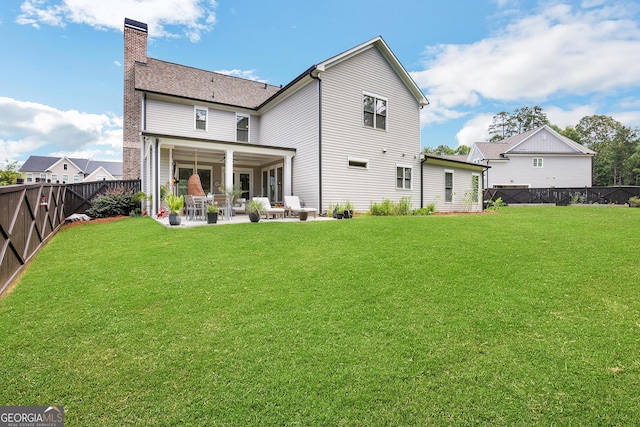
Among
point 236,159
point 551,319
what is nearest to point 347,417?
point 551,319

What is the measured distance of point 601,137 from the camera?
5097cm

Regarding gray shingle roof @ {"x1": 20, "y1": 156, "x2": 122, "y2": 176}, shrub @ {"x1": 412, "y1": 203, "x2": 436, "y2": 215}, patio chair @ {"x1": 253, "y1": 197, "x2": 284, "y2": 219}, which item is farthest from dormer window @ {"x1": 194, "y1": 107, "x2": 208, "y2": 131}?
gray shingle roof @ {"x1": 20, "y1": 156, "x2": 122, "y2": 176}

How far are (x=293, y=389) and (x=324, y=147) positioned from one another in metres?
11.1

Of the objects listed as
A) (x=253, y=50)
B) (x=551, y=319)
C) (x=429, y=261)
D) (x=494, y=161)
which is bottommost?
(x=551, y=319)

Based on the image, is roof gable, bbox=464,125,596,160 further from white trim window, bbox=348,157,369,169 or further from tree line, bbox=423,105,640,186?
white trim window, bbox=348,157,369,169

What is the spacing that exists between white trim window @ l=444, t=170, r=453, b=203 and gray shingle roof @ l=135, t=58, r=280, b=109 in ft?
39.8

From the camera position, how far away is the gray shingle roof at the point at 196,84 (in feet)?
53.2

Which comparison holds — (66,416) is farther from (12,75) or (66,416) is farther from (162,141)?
(12,75)

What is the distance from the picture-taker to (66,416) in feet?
6.94

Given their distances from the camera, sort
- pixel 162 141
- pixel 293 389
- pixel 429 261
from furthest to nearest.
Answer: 1. pixel 162 141
2. pixel 429 261
3. pixel 293 389

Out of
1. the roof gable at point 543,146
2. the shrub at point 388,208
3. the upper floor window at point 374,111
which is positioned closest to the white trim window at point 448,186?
the shrub at point 388,208

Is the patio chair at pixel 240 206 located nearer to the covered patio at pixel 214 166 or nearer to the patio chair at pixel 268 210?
the covered patio at pixel 214 166

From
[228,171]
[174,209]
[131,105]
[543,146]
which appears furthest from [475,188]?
[131,105]

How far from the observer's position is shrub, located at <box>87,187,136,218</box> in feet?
42.5
